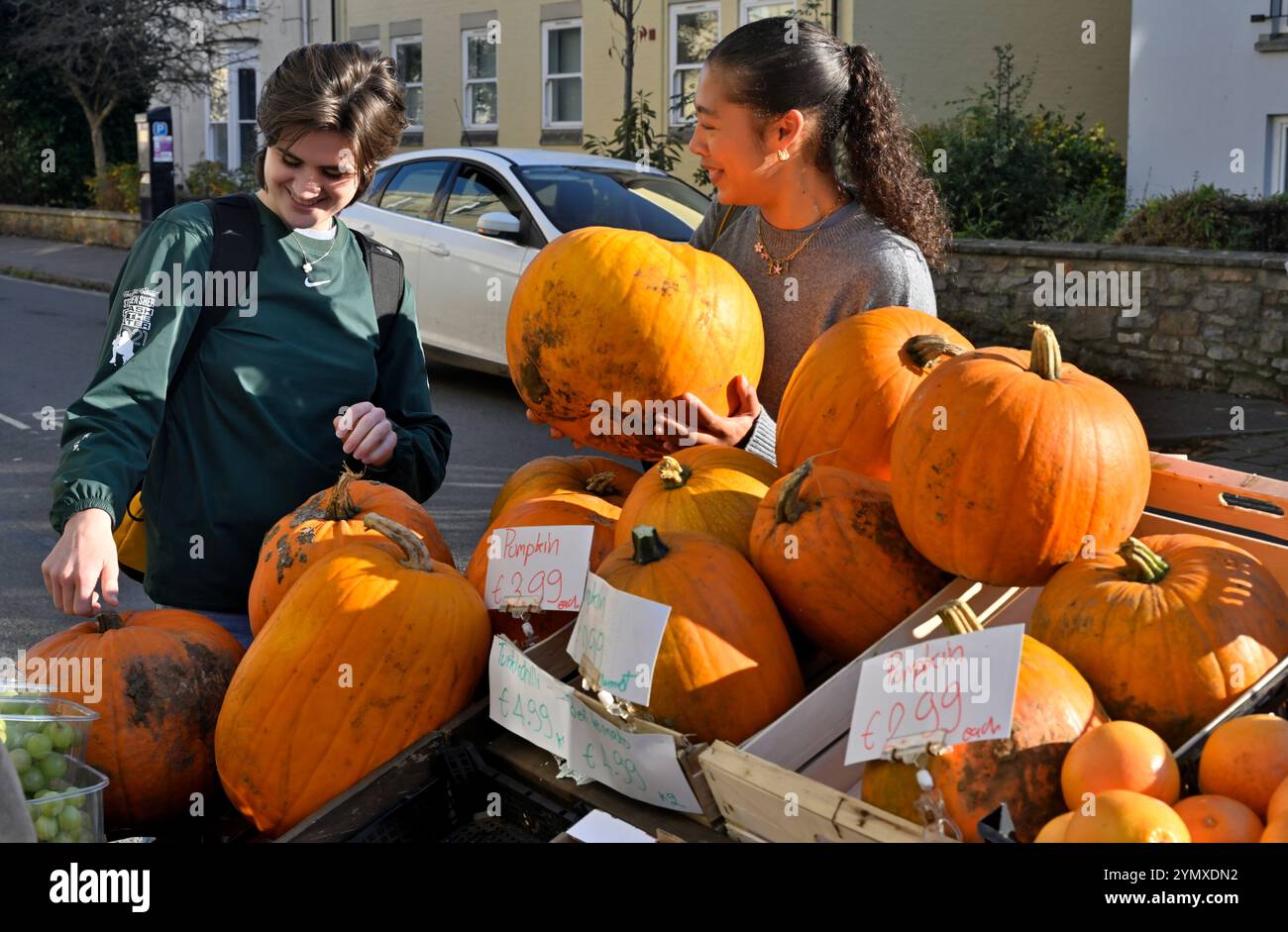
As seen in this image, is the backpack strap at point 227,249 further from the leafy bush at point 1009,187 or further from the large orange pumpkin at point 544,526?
the leafy bush at point 1009,187

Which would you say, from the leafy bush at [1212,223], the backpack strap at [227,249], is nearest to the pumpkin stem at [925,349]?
the backpack strap at [227,249]

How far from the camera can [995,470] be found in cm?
190

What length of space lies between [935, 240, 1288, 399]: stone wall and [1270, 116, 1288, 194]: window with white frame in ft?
15.4

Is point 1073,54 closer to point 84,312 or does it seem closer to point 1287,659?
point 84,312

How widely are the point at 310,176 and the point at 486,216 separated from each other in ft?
23.3

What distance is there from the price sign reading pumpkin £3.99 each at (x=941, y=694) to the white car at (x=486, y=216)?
765 centimetres

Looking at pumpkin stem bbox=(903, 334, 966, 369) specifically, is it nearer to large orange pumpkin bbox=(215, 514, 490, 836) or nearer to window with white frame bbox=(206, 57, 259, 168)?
large orange pumpkin bbox=(215, 514, 490, 836)

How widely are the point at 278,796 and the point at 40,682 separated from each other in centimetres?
44

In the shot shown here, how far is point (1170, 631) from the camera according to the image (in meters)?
1.73

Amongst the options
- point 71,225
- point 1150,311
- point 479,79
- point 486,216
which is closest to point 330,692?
point 486,216

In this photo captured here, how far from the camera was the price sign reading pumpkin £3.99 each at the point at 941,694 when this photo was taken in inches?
61.4

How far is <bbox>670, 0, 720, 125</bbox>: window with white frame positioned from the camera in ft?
61.2
